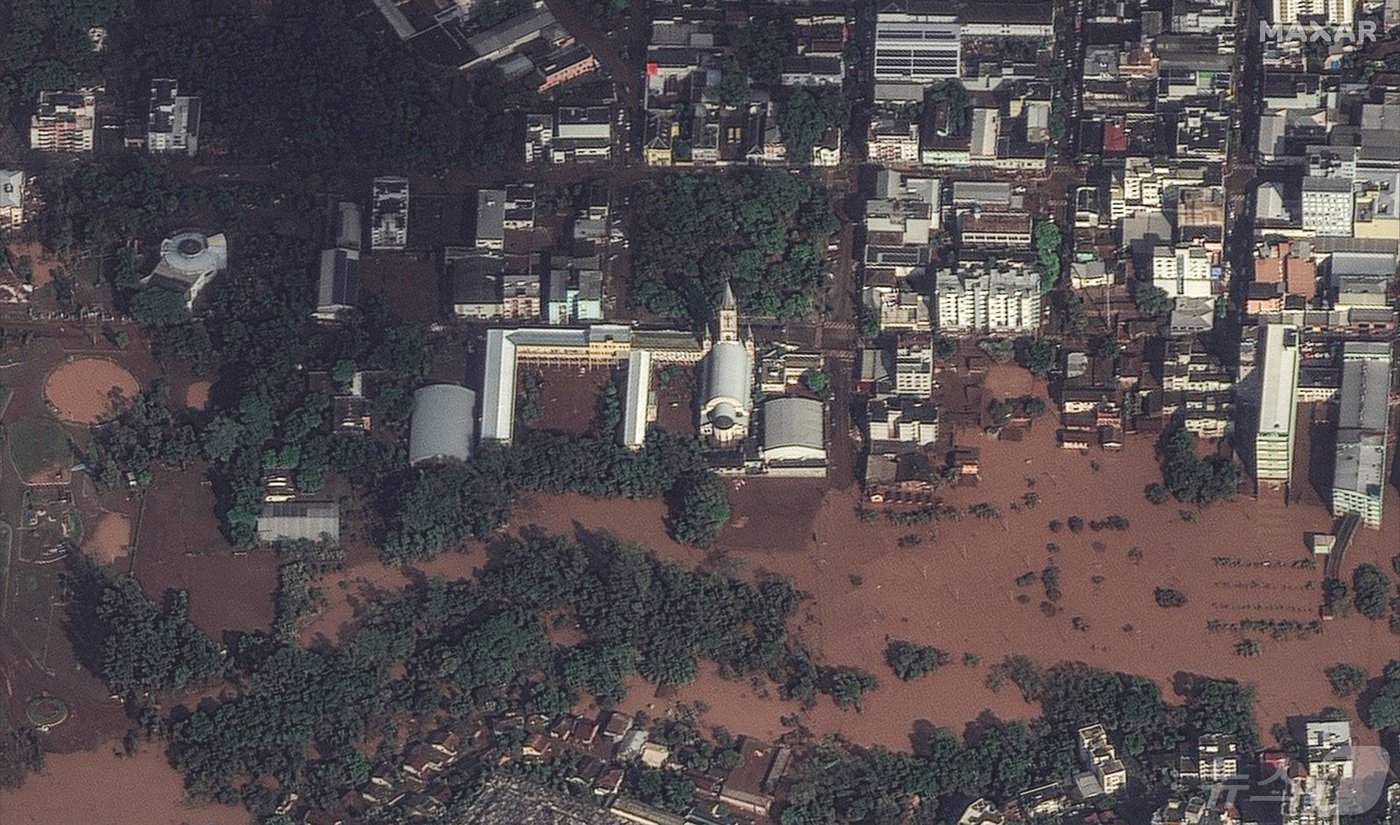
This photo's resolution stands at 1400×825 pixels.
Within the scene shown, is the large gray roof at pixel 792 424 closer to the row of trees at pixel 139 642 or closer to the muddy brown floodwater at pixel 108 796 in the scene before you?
the row of trees at pixel 139 642

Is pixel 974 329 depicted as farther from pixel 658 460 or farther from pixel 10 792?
pixel 10 792

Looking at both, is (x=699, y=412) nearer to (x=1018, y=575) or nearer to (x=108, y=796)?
(x=1018, y=575)

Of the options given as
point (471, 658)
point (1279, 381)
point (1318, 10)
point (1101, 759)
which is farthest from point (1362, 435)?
point (471, 658)

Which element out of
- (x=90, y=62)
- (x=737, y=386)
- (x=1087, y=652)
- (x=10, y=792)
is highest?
(x=90, y=62)

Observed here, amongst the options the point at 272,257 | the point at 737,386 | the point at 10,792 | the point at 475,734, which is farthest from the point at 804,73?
the point at 10,792

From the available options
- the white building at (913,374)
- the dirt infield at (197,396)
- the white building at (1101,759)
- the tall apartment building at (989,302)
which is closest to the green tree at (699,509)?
the white building at (913,374)

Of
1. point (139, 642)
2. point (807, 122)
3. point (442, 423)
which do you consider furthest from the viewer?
point (807, 122)
